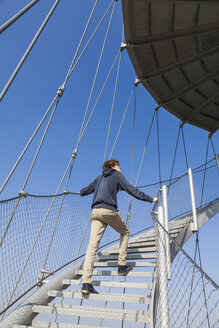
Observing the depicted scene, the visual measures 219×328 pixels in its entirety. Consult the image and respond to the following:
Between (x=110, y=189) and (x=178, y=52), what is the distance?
480 centimetres

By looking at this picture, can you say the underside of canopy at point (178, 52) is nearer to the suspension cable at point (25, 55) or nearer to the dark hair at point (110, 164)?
the suspension cable at point (25, 55)

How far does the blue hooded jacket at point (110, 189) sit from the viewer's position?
312 cm

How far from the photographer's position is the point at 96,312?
2.57 metres

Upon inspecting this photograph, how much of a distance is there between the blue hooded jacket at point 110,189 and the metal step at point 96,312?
106 centimetres

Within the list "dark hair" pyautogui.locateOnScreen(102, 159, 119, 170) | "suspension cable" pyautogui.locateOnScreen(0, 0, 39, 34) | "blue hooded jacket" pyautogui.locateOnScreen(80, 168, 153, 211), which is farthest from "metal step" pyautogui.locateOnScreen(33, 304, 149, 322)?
"suspension cable" pyautogui.locateOnScreen(0, 0, 39, 34)

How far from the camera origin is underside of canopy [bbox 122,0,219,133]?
17.3 ft

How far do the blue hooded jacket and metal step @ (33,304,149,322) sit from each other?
1059mm

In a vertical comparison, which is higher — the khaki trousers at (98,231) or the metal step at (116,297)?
the khaki trousers at (98,231)

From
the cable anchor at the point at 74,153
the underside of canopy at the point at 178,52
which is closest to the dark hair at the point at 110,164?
the cable anchor at the point at 74,153

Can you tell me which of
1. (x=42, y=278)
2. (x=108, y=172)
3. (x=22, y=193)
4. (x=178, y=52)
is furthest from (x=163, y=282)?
(x=178, y=52)

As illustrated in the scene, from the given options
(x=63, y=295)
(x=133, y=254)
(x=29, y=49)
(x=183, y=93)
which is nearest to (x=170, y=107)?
(x=183, y=93)

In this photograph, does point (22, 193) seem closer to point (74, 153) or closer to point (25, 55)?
point (25, 55)

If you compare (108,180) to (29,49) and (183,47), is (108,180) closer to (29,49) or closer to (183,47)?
(29,49)

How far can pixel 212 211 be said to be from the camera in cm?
618
